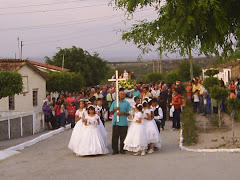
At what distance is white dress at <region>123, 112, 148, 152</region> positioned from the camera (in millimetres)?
13578

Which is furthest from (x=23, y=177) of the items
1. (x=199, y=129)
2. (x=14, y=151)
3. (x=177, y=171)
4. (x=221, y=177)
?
(x=199, y=129)

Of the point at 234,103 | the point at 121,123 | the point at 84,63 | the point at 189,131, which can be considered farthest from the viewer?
the point at 84,63

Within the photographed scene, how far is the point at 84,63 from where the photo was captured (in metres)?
67.4

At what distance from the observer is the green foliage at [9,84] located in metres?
19.8

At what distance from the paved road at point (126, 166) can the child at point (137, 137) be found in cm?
27

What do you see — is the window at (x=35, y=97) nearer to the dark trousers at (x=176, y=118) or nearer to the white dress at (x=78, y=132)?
the dark trousers at (x=176, y=118)

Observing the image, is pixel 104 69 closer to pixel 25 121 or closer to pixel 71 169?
pixel 25 121

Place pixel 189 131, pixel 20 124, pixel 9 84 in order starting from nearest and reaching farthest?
pixel 189 131
pixel 9 84
pixel 20 124

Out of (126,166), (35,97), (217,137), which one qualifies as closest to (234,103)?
(217,137)

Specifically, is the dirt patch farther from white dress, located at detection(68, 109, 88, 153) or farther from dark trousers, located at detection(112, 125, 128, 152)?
white dress, located at detection(68, 109, 88, 153)

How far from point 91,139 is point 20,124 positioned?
10.2 m

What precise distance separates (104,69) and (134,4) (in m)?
57.5

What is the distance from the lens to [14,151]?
15945mm

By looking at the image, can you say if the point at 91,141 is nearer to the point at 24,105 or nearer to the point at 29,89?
the point at 24,105
